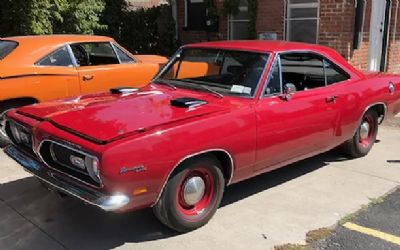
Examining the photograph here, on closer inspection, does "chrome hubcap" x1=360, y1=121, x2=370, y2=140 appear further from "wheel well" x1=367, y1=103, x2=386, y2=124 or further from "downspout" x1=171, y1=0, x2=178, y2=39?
"downspout" x1=171, y1=0, x2=178, y2=39

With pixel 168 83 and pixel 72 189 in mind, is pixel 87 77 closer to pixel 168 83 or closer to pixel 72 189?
pixel 168 83

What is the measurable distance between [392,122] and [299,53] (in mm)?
3749

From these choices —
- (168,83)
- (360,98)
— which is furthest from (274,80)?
(360,98)

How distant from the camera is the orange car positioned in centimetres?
637

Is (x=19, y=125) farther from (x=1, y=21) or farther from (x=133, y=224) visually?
(x=1, y=21)

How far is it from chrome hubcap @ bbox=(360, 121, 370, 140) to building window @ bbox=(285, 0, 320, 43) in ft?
13.8

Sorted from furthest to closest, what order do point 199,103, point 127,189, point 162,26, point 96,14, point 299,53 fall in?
1. point 162,26
2. point 96,14
3. point 299,53
4. point 199,103
5. point 127,189

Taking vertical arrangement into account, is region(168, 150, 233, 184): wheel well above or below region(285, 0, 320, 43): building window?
below

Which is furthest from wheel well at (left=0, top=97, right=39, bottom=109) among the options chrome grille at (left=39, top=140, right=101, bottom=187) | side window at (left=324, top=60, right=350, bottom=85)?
side window at (left=324, top=60, right=350, bottom=85)

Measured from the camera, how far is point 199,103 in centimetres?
433

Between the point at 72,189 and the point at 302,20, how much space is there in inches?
306

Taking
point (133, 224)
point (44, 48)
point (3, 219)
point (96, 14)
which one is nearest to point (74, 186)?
point (133, 224)

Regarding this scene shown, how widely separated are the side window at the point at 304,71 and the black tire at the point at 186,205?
1.47 meters

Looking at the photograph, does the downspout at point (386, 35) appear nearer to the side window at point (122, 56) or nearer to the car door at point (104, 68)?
the car door at point (104, 68)
